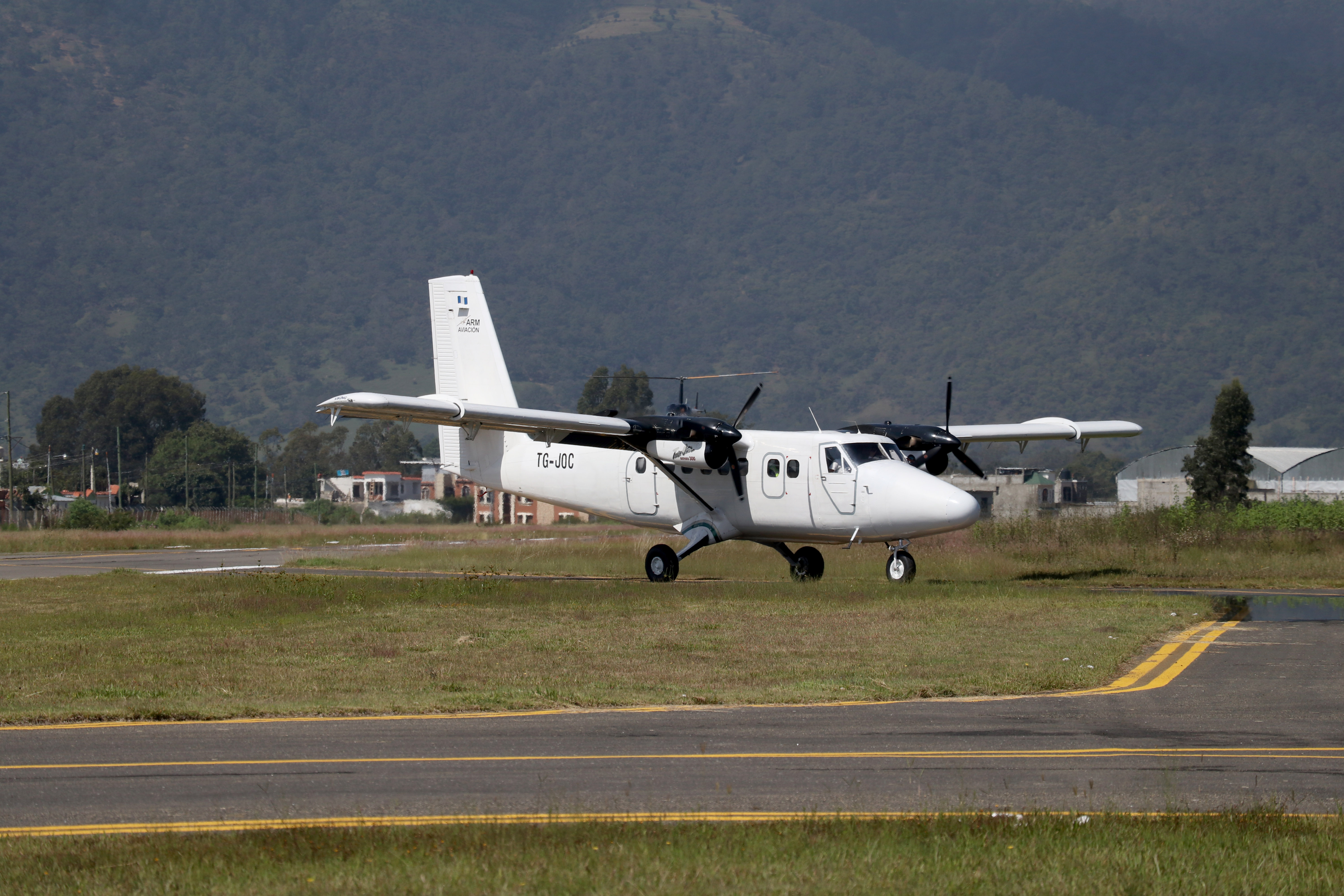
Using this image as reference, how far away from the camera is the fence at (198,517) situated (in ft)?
256

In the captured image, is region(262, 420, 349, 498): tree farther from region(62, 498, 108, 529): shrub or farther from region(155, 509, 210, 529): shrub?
region(62, 498, 108, 529): shrub

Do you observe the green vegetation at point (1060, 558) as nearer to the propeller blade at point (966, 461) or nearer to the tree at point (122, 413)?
the propeller blade at point (966, 461)

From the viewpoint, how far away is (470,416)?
2720 cm

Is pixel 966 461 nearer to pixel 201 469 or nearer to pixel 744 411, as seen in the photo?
pixel 744 411

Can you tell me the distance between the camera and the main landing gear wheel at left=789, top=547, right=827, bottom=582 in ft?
97.6

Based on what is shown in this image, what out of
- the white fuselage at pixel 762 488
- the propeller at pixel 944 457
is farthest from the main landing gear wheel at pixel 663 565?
the propeller at pixel 944 457

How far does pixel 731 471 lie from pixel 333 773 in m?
20.0

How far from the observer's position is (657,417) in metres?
28.9

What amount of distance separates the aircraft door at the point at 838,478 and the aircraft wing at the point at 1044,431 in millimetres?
4180

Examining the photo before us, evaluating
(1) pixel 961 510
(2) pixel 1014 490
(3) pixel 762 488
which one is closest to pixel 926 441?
(3) pixel 762 488

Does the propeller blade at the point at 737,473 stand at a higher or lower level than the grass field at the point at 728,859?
higher

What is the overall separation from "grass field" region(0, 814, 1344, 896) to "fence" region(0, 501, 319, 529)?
7093 centimetres

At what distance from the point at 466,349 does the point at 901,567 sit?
473 inches

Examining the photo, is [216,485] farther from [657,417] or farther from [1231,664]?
[1231,664]
